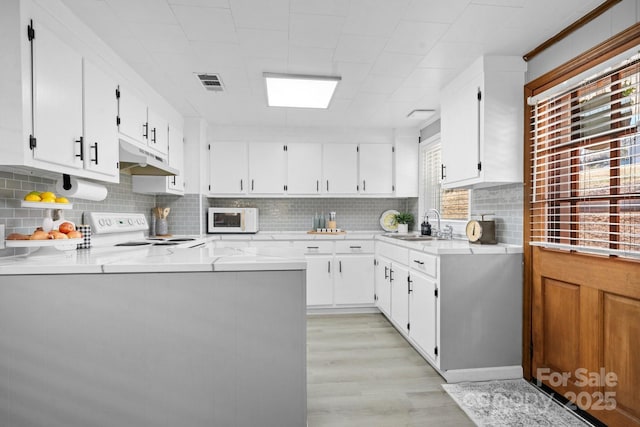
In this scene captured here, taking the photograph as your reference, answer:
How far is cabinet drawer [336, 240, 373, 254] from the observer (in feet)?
13.8

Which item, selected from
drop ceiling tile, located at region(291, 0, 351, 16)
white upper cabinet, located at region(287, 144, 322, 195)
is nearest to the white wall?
drop ceiling tile, located at region(291, 0, 351, 16)

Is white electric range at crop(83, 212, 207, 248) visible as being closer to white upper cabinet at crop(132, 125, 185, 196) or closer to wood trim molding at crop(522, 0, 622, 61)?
white upper cabinet at crop(132, 125, 185, 196)

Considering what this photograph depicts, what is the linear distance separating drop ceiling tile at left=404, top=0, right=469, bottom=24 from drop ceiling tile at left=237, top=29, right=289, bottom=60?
782 mm

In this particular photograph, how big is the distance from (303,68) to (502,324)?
96.8 inches

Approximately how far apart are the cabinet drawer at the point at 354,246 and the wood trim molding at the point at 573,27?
249cm

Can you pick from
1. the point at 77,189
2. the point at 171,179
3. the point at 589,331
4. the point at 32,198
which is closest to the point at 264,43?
the point at 77,189

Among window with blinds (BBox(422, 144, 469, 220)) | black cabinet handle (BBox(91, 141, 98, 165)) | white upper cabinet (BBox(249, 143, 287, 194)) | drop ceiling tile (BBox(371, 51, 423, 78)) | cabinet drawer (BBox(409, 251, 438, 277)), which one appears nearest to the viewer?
black cabinet handle (BBox(91, 141, 98, 165))

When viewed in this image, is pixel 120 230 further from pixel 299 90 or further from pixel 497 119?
pixel 497 119

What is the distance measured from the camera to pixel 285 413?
165cm

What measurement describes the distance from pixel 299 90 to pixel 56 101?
6.03 ft

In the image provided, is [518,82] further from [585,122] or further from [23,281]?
[23,281]

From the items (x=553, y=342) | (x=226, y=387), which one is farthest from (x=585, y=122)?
(x=226, y=387)

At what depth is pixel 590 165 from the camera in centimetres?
202

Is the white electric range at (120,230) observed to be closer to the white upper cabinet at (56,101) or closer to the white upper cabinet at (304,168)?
the white upper cabinet at (56,101)
